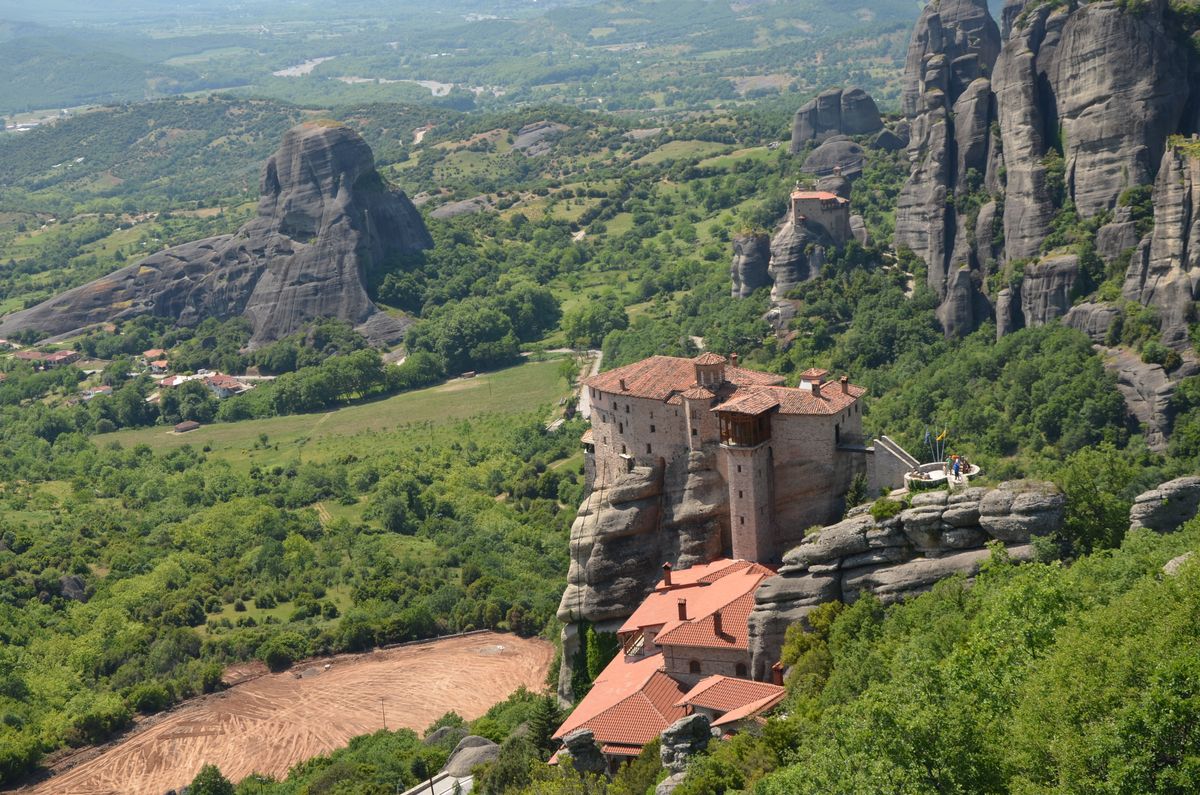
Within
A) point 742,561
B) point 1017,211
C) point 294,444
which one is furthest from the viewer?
point 294,444

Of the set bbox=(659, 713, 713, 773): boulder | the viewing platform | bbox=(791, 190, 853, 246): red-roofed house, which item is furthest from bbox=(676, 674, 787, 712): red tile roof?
bbox=(791, 190, 853, 246): red-roofed house

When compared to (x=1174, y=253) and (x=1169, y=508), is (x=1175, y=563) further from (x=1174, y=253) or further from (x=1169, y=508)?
(x=1174, y=253)

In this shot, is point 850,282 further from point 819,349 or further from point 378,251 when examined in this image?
point 378,251

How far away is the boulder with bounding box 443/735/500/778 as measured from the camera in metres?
66.4

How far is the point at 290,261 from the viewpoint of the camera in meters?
167

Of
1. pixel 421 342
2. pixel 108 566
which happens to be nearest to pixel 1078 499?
pixel 108 566

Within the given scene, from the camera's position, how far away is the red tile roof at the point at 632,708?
56.1m

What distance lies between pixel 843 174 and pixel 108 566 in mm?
73165

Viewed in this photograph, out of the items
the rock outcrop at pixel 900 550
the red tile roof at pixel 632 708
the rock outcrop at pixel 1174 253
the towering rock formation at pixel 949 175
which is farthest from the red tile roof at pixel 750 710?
the towering rock formation at pixel 949 175

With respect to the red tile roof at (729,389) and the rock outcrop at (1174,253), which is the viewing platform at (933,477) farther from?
the rock outcrop at (1174,253)

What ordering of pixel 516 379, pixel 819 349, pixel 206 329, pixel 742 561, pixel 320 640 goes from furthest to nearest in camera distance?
pixel 206 329, pixel 516 379, pixel 819 349, pixel 320 640, pixel 742 561

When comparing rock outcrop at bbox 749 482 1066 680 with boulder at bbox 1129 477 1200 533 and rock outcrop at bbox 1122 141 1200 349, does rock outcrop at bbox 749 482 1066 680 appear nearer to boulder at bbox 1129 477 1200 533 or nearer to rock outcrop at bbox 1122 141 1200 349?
boulder at bbox 1129 477 1200 533

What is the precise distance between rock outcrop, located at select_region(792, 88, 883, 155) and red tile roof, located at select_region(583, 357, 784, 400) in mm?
94384

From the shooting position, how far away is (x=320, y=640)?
9381 centimetres
